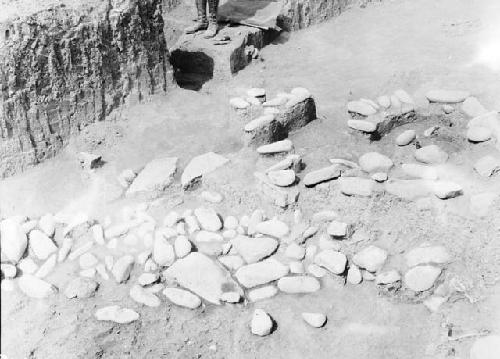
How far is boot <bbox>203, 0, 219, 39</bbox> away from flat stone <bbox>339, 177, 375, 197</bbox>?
9.82 ft

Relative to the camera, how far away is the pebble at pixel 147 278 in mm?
3229

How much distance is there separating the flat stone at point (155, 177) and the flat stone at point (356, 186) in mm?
1276

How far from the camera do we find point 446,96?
4.34 metres

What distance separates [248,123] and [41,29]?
5.66ft

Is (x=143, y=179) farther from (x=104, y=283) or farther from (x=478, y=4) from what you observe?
(x=478, y=4)

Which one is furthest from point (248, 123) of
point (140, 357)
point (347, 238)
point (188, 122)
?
point (140, 357)

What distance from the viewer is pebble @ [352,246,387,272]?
3.18 m

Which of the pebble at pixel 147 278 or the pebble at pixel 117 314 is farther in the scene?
the pebble at pixel 147 278

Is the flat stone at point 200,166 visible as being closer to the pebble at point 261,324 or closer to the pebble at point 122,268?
the pebble at point 122,268

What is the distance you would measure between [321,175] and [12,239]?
83.3 inches

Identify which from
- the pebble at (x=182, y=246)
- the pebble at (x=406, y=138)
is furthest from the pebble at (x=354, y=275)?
the pebble at (x=406, y=138)

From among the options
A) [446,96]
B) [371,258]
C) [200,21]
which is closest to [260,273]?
[371,258]

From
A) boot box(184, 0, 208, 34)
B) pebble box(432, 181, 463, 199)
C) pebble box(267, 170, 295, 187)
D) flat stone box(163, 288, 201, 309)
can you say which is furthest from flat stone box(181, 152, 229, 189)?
boot box(184, 0, 208, 34)

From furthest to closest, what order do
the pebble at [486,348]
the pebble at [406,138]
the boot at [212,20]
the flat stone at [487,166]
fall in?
the boot at [212,20]
the pebble at [406,138]
the flat stone at [487,166]
the pebble at [486,348]
